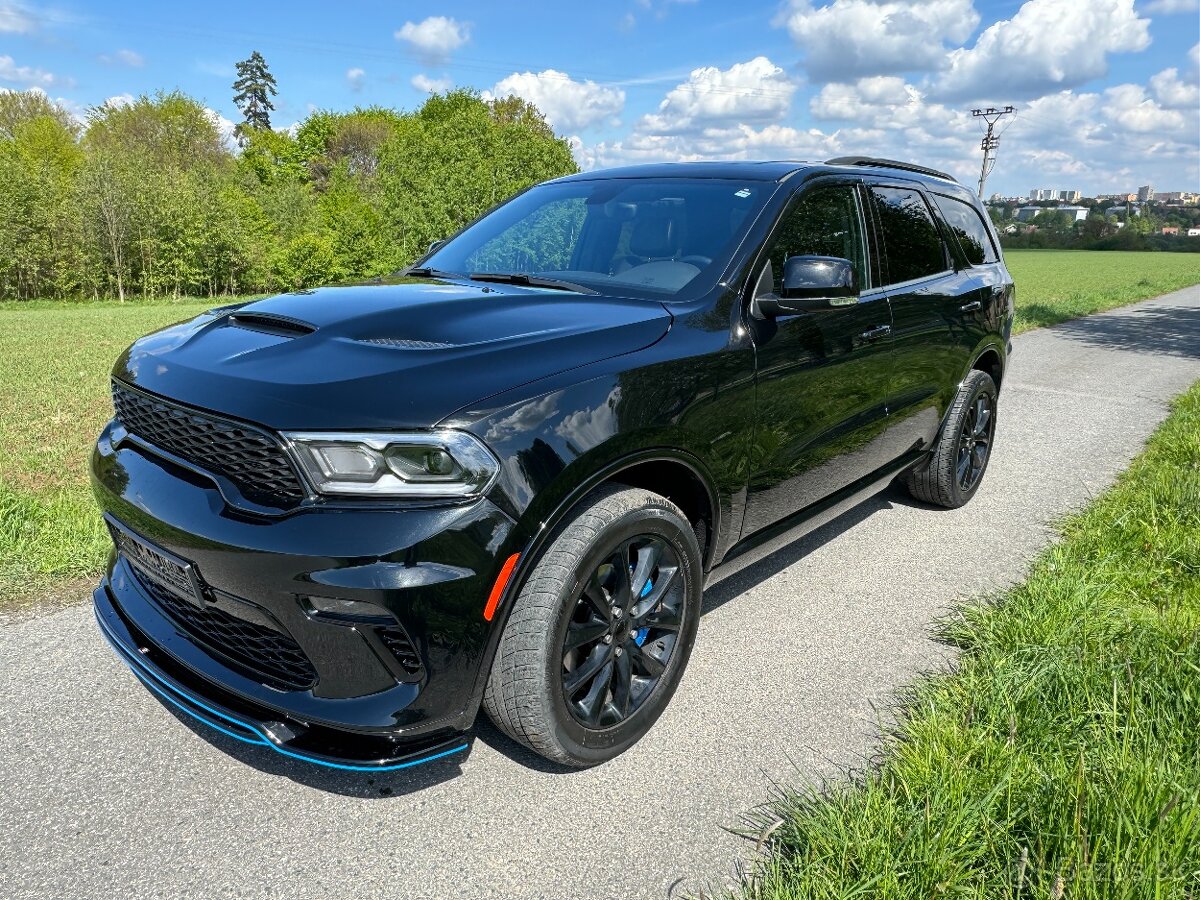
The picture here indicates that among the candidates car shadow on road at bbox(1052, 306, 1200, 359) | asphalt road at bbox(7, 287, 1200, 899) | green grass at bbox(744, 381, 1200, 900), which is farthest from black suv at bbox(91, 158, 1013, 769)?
car shadow on road at bbox(1052, 306, 1200, 359)

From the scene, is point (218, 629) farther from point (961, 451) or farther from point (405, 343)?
point (961, 451)

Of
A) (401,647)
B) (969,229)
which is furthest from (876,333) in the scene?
(401,647)

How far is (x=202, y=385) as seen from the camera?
2301 mm

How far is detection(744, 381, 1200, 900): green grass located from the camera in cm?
197

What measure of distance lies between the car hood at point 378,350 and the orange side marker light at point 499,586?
0.41 m

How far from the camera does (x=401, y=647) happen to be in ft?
6.81

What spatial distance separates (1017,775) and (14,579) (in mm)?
4118

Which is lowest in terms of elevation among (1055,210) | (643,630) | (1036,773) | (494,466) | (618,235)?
(1036,773)

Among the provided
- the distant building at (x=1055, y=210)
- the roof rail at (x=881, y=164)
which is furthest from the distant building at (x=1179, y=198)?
the roof rail at (x=881, y=164)

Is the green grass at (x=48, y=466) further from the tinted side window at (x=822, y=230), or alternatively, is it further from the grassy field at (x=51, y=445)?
the tinted side window at (x=822, y=230)

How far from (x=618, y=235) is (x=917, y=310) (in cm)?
161

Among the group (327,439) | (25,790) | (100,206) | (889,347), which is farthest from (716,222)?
(100,206)

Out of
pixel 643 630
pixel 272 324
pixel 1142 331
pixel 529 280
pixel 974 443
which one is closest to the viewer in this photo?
pixel 272 324

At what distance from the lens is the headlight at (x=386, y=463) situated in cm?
205
